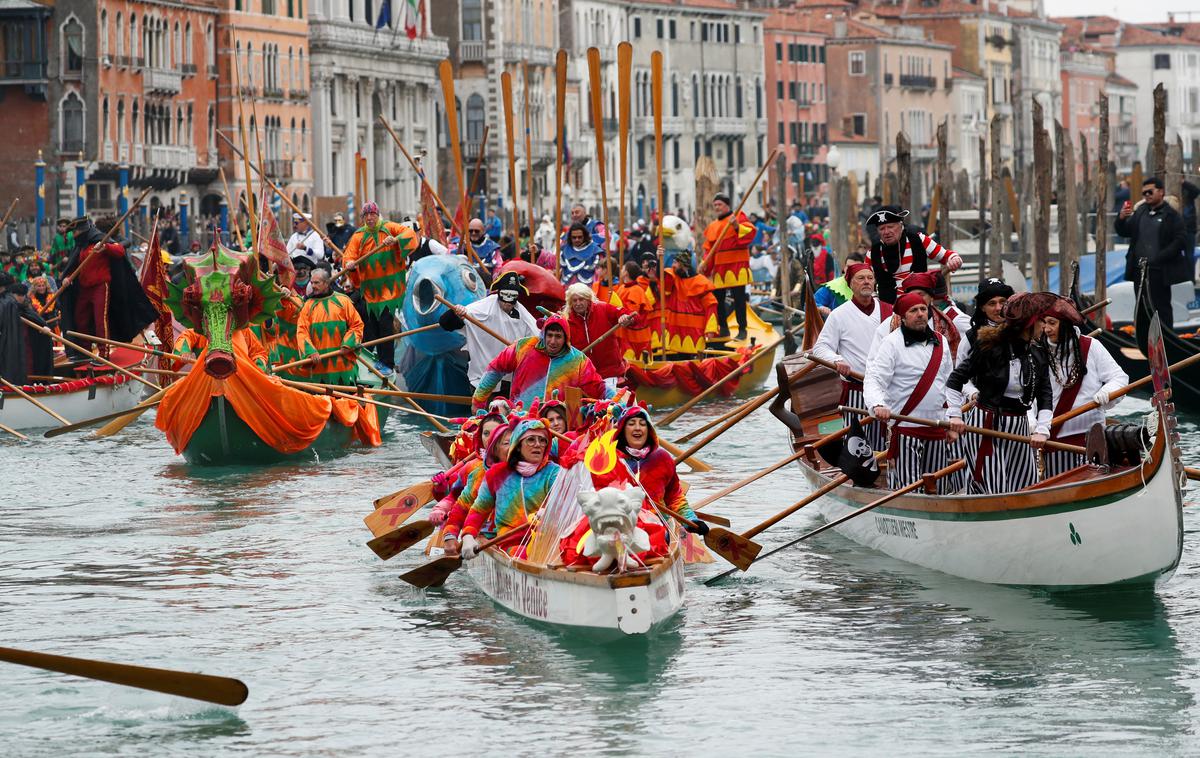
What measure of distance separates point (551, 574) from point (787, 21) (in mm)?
89844

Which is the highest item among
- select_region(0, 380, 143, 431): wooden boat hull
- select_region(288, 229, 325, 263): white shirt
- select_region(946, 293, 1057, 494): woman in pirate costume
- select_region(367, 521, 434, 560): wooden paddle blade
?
select_region(288, 229, 325, 263): white shirt

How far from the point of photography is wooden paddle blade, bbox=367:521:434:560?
13.1 meters

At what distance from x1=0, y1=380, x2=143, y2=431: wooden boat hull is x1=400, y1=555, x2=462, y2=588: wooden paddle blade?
31.8 ft

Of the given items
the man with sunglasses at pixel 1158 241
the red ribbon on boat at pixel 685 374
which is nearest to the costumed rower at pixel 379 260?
the red ribbon on boat at pixel 685 374

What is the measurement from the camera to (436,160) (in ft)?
249

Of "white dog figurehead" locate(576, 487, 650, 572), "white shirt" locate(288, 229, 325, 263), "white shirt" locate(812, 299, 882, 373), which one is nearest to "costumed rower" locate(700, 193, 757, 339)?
"white shirt" locate(288, 229, 325, 263)

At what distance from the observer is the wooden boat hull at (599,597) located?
10453 mm

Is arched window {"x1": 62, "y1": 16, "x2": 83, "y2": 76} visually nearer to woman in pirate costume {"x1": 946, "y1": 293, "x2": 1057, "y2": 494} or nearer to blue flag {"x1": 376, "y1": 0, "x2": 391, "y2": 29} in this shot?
blue flag {"x1": 376, "y1": 0, "x2": 391, "y2": 29}

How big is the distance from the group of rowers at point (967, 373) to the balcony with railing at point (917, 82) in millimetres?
92833

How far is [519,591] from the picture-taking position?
11.4m

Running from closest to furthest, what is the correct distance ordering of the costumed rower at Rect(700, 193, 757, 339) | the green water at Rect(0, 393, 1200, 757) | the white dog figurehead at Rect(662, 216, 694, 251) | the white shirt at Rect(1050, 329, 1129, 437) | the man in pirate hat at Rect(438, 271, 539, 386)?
1. the green water at Rect(0, 393, 1200, 757)
2. the white shirt at Rect(1050, 329, 1129, 437)
3. the man in pirate hat at Rect(438, 271, 539, 386)
4. the costumed rower at Rect(700, 193, 757, 339)
5. the white dog figurehead at Rect(662, 216, 694, 251)

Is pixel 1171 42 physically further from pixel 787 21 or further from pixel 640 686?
pixel 640 686

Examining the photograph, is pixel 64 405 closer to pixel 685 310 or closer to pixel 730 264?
pixel 685 310

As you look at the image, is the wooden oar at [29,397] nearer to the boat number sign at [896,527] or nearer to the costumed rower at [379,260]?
the costumed rower at [379,260]
